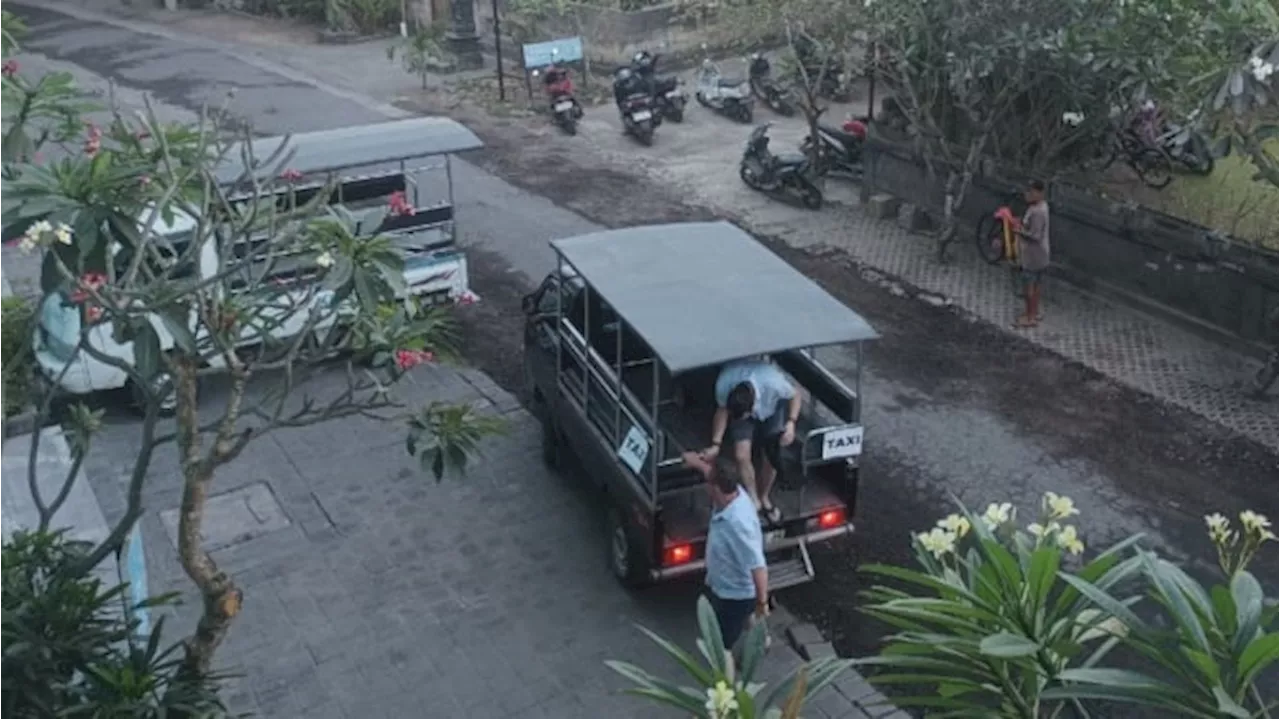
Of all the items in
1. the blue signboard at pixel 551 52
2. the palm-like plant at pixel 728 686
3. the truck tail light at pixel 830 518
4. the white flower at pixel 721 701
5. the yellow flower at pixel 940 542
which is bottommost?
the truck tail light at pixel 830 518

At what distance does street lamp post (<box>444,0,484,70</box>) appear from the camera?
80.3 feet

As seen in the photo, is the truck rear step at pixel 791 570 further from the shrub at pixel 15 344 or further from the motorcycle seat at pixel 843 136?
the motorcycle seat at pixel 843 136

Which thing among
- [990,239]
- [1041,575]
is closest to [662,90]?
[990,239]

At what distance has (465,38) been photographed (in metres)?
24.5

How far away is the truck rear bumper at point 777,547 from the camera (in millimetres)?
8523

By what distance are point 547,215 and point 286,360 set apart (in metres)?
10.8

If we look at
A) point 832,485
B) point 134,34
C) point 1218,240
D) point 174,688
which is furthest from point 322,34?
point 174,688

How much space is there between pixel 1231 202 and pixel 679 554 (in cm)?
833

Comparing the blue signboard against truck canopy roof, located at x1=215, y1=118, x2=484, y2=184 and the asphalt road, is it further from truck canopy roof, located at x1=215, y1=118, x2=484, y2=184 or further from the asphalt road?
truck canopy roof, located at x1=215, y1=118, x2=484, y2=184

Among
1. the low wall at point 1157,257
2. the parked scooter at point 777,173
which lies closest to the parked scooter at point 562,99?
the parked scooter at point 777,173

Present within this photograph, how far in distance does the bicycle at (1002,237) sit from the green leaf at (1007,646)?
10076 millimetres

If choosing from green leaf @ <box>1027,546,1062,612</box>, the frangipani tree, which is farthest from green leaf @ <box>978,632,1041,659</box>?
green leaf @ <box>1027,546,1062,612</box>

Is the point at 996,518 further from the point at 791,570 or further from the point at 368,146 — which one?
the point at 368,146

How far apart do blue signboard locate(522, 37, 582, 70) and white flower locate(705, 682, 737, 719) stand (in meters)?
19.0
